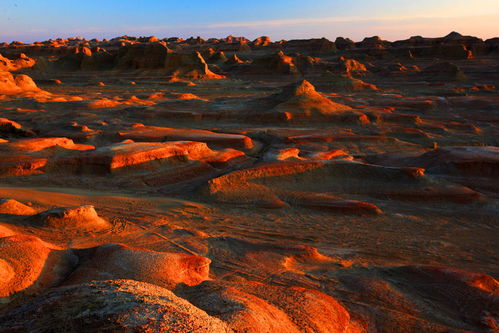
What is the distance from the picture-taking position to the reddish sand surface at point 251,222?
9.40ft

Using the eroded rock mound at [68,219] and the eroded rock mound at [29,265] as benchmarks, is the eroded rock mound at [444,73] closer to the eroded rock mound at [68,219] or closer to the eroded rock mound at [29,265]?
the eroded rock mound at [68,219]

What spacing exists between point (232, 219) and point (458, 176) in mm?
4712

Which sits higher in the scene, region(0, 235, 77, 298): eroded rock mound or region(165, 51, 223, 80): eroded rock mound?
region(165, 51, 223, 80): eroded rock mound

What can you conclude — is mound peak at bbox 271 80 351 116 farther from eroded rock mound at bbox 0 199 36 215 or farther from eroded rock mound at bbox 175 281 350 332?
eroded rock mound at bbox 175 281 350 332

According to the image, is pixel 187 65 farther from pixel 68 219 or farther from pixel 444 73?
pixel 68 219

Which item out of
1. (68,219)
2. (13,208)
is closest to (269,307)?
(68,219)

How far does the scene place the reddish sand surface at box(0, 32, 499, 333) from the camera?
2.87 m

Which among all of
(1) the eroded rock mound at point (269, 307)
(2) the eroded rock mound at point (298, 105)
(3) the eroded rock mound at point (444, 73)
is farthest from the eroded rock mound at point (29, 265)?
(3) the eroded rock mound at point (444, 73)

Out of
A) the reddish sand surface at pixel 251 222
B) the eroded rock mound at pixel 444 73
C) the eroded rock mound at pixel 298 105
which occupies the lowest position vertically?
the reddish sand surface at pixel 251 222

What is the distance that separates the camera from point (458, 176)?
7.76m

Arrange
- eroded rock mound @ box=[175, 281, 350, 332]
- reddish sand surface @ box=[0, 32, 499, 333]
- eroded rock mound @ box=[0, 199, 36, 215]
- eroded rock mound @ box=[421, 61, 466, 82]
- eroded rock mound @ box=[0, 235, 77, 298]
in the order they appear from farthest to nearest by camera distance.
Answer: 1. eroded rock mound @ box=[421, 61, 466, 82]
2. eroded rock mound @ box=[0, 199, 36, 215]
3. eroded rock mound @ box=[0, 235, 77, 298]
4. reddish sand surface @ box=[0, 32, 499, 333]
5. eroded rock mound @ box=[175, 281, 350, 332]

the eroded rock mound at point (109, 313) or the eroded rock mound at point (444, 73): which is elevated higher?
the eroded rock mound at point (444, 73)

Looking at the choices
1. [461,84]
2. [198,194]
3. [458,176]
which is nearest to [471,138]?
[458,176]

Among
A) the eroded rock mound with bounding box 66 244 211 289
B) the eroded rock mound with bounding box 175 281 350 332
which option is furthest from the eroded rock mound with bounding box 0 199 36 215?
the eroded rock mound with bounding box 175 281 350 332
